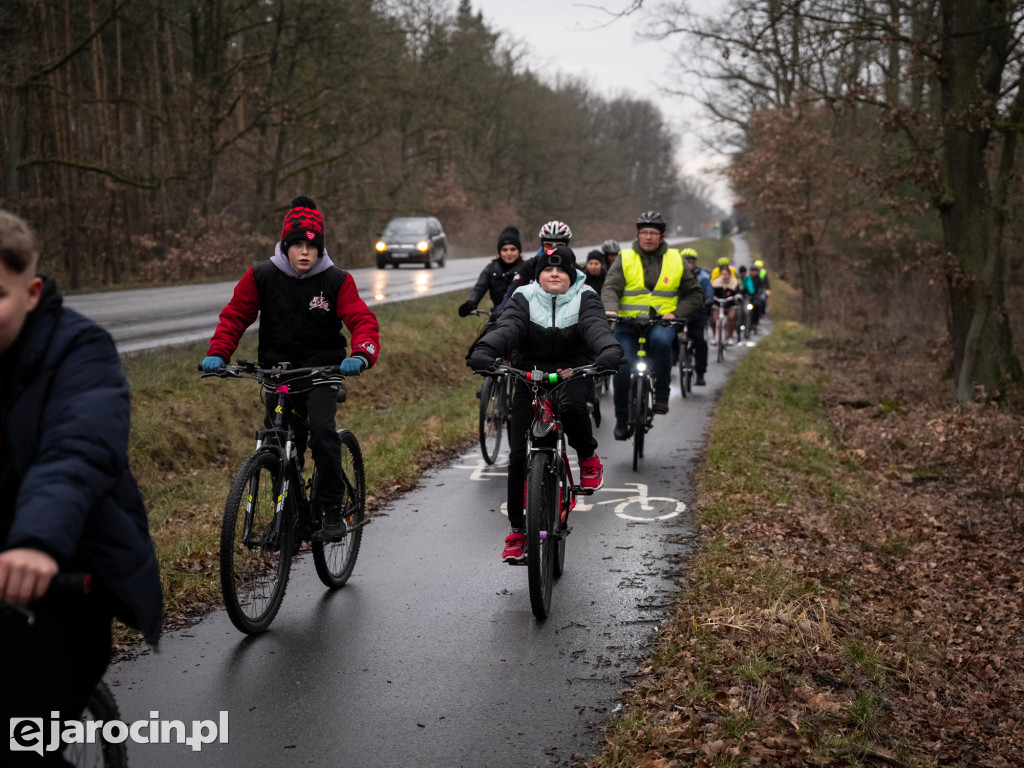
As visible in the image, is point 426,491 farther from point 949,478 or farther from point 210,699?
point 949,478

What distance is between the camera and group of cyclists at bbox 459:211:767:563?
6.13 metres

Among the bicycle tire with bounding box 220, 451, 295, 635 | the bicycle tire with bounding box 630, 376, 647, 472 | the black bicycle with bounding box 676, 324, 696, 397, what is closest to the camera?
the bicycle tire with bounding box 220, 451, 295, 635

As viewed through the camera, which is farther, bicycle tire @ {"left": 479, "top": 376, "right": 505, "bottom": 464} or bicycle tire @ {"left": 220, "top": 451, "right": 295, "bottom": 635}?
bicycle tire @ {"left": 479, "top": 376, "right": 505, "bottom": 464}

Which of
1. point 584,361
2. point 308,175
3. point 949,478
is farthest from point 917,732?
point 308,175

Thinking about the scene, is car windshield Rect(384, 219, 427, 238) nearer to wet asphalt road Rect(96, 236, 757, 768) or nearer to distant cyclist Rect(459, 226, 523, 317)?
distant cyclist Rect(459, 226, 523, 317)

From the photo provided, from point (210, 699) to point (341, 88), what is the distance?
98.0 ft

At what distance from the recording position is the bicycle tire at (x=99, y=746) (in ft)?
8.84

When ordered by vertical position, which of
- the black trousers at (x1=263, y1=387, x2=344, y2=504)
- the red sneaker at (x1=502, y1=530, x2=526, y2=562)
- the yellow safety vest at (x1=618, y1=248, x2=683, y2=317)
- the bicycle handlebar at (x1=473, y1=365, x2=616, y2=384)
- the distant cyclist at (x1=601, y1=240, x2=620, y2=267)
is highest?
the distant cyclist at (x1=601, y1=240, x2=620, y2=267)

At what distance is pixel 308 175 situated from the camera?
3556cm

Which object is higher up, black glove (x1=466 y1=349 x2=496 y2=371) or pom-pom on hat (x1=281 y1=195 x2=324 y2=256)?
pom-pom on hat (x1=281 y1=195 x2=324 y2=256)

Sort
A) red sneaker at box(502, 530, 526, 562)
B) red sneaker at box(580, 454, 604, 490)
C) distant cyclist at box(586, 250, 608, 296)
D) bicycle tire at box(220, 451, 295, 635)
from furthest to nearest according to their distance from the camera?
distant cyclist at box(586, 250, 608, 296) < red sneaker at box(580, 454, 604, 490) < red sneaker at box(502, 530, 526, 562) < bicycle tire at box(220, 451, 295, 635)

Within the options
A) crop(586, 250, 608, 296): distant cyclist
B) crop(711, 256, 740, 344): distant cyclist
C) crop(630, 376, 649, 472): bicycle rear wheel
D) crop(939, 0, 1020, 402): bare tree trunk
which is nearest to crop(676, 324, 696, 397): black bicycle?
crop(586, 250, 608, 296): distant cyclist

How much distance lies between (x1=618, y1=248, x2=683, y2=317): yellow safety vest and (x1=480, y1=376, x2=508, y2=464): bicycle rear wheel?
1.54m

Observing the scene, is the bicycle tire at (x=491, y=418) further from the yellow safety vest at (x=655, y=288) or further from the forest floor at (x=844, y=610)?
the forest floor at (x=844, y=610)
